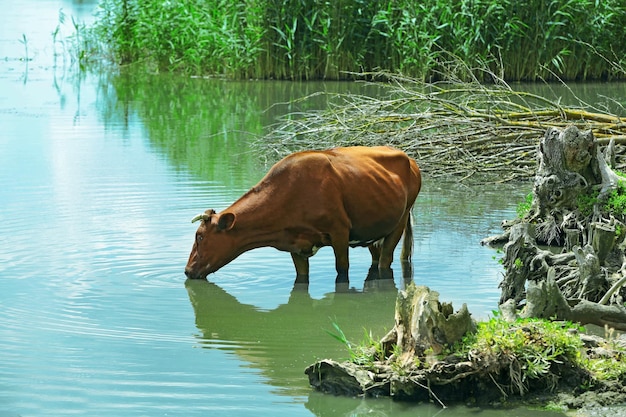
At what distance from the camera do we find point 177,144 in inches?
688

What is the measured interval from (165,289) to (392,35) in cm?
Result: 1589

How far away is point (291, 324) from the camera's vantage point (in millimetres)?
8328

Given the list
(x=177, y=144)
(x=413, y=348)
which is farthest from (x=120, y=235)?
(x=177, y=144)

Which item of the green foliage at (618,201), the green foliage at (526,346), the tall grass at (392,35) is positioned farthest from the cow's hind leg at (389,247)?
the tall grass at (392,35)

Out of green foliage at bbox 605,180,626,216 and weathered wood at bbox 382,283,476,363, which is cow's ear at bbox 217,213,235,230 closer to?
green foliage at bbox 605,180,626,216

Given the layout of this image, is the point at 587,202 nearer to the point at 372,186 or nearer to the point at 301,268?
the point at 372,186

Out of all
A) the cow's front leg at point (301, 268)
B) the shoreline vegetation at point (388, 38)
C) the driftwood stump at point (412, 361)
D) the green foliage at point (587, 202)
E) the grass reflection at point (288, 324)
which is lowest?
the grass reflection at point (288, 324)

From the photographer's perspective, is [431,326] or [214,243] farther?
[214,243]

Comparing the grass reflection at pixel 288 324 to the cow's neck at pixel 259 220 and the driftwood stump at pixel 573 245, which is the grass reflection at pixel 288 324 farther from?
the driftwood stump at pixel 573 245

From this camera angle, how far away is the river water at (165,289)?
21.8ft

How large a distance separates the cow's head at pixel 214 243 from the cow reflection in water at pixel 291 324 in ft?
0.59

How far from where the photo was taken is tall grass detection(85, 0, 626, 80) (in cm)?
2377

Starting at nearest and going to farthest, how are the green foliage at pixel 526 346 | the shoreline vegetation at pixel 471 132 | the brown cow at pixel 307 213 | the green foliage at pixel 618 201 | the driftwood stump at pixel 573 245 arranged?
the green foliage at pixel 526 346
the driftwood stump at pixel 573 245
the green foliage at pixel 618 201
the brown cow at pixel 307 213
the shoreline vegetation at pixel 471 132

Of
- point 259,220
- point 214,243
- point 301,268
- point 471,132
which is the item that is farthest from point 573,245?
point 471,132
